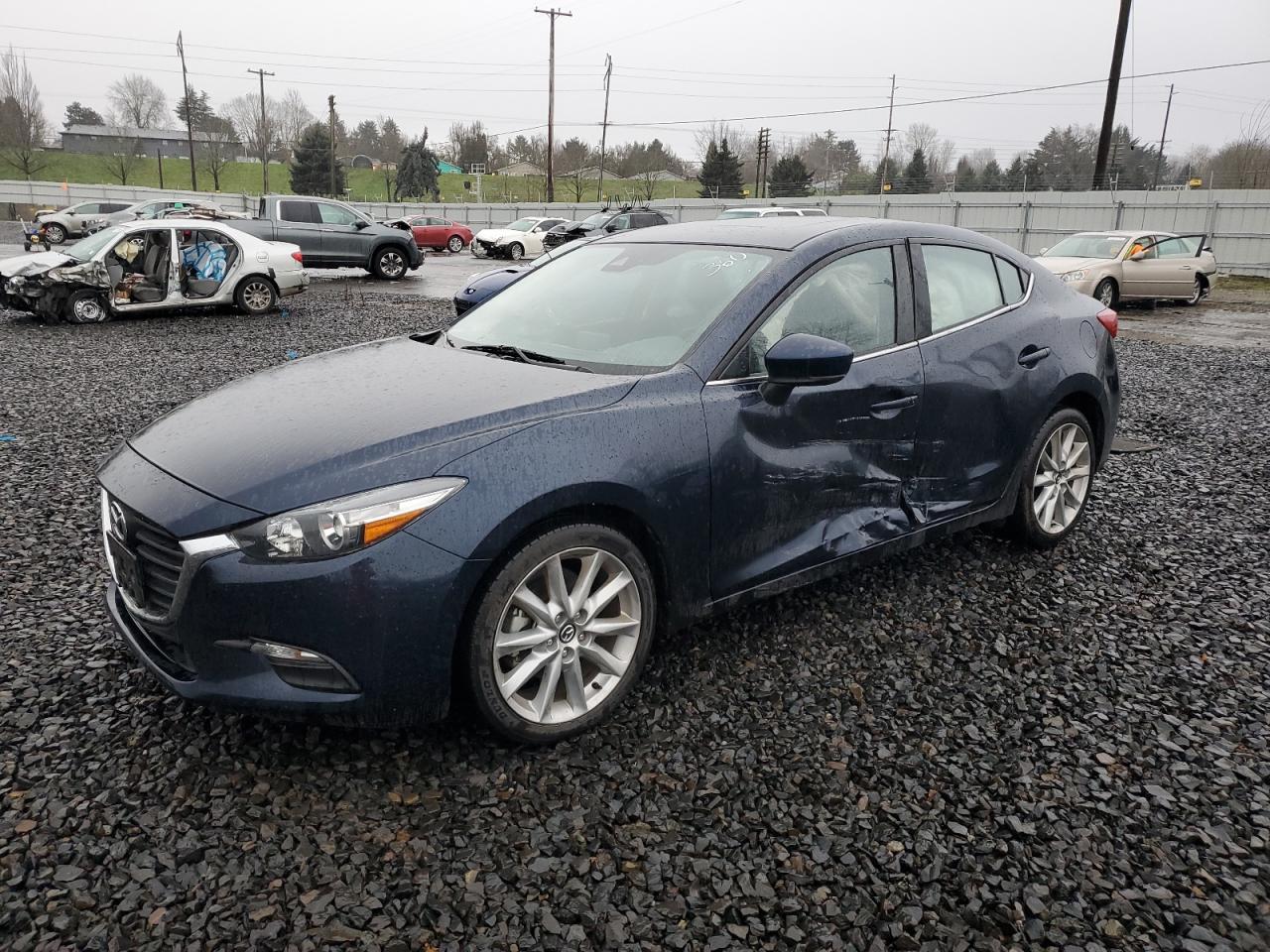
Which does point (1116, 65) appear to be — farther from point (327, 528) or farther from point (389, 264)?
point (327, 528)

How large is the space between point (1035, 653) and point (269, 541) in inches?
111

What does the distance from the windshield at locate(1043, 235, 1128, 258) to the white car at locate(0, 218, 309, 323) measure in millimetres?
14275

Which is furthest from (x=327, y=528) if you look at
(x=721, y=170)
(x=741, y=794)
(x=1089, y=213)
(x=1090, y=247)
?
→ (x=721, y=170)

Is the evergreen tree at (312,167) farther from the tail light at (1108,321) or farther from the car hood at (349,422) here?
the car hood at (349,422)

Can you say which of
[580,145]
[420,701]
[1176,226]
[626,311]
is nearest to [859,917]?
[420,701]

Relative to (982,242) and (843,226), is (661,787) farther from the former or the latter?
(982,242)

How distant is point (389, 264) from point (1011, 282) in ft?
63.6

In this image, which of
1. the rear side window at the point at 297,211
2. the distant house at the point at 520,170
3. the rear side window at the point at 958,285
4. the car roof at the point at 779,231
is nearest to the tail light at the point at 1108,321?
the rear side window at the point at 958,285

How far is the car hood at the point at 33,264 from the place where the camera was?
12.1 metres

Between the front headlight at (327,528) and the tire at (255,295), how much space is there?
12.8 meters

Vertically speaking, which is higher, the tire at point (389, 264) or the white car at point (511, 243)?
the white car at point (511, 243)

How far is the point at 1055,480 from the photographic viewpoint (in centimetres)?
439

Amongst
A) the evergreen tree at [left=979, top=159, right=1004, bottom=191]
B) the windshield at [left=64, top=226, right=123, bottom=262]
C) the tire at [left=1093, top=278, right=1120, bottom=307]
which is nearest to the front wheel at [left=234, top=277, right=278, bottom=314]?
the windshield at [left=64, top=226, right=123, bottom=262]

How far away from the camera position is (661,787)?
265cm
